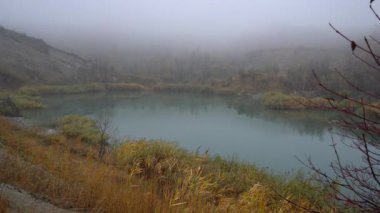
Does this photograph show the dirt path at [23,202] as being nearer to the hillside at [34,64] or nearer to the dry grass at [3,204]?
the dry grass at [3,204]

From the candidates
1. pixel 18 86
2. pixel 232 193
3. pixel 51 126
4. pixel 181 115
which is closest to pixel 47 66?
pixel 18 86

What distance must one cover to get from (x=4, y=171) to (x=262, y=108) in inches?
1253

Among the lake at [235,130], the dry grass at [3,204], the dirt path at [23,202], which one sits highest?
the dry grass at [3,204]

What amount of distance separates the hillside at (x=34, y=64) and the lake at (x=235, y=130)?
19865mm

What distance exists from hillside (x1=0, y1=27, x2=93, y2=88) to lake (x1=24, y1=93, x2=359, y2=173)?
19865 millimetres

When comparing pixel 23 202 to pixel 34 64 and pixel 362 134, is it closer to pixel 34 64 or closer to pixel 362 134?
pixel 362 134

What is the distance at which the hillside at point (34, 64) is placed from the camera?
48053mm

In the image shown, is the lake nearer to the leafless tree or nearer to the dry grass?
the leafless tree

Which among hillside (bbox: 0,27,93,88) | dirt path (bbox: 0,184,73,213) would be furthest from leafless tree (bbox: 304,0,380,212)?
hillside (bbox: 0,27,93,88)

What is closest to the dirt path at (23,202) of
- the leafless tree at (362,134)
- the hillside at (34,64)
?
the leafless tree at (362,134)

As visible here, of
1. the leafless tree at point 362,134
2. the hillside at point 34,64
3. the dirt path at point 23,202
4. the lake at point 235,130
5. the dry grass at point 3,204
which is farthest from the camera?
the hillside at point 34,64

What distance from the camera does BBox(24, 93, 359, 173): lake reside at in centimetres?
1588

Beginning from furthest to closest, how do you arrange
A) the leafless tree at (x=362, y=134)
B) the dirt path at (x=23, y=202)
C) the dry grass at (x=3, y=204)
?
the dirt path at (x=23, y=202) → the dry grass at (x=3, y=204) → the leafless tree at (x=362, y=134)

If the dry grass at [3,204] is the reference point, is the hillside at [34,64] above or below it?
above
